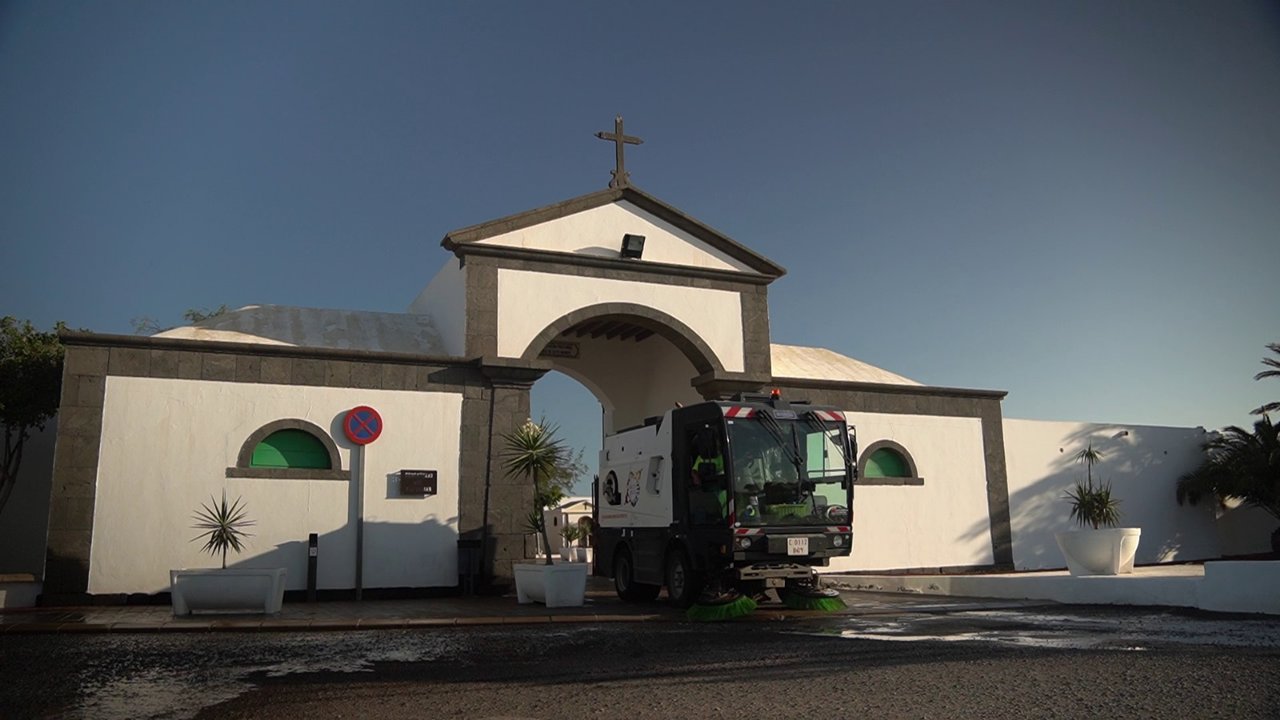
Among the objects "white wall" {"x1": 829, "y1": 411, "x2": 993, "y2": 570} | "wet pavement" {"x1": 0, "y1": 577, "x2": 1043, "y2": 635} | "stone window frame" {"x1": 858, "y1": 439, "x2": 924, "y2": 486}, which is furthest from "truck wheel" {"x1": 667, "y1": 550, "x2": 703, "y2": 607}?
"stone window frame" {"x1": 858, "y1": 439, "x2": 924, "y2": 486}

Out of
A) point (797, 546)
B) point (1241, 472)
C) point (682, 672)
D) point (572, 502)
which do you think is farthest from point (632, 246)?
point (572, 502)

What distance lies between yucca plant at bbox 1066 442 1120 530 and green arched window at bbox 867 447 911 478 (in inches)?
155

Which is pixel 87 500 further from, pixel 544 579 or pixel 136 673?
pixel 136 673

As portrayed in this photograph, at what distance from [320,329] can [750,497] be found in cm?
995

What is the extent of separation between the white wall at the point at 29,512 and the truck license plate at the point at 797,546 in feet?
49.7

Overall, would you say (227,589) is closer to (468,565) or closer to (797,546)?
(468,565)

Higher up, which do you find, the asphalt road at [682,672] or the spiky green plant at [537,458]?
the spiky green plant at [537,458]

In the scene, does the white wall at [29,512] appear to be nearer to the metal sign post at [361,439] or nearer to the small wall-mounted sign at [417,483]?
the metal sign post at [361,439]

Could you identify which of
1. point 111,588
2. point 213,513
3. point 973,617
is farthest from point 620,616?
point 111,588

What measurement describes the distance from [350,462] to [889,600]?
9.14m

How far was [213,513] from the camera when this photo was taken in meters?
15.7

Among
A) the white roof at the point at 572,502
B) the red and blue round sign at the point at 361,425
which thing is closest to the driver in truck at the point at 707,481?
the red and blue round sign at the point at 361,425

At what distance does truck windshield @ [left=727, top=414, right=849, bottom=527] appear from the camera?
43.1 feet

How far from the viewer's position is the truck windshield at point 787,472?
13148mm
